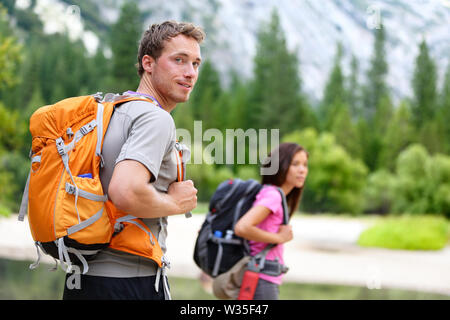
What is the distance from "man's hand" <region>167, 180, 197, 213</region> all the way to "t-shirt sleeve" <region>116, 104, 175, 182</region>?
0.33 feet

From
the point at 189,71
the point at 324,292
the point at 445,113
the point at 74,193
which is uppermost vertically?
the point at 445,113

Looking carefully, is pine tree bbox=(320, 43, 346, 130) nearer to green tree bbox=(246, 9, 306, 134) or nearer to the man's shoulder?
green tree bbox=(246, 9, 306, 134)

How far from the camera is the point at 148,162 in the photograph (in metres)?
1.22

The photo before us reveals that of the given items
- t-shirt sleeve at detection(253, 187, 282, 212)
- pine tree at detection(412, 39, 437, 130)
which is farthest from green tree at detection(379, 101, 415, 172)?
t-shirt sleeve at detection(253, 187, 282, 212)

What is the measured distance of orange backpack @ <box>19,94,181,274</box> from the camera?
1213mm

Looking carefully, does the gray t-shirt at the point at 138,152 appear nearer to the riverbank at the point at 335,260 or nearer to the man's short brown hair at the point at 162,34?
the man's short brown hair at the point at 162,34

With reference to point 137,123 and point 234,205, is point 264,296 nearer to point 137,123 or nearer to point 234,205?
point 234,205

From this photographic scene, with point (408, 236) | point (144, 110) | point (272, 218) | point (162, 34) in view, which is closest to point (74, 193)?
point (144, 110)

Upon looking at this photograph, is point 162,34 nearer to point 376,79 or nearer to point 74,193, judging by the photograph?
point 74,193

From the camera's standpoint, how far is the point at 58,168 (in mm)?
1239

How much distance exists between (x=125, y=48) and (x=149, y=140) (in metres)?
27.2

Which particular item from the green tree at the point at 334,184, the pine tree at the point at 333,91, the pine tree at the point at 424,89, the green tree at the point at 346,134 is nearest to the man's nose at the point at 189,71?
the green tree at the point at 334,184

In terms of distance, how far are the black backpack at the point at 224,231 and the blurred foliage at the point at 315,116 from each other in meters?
17.9
